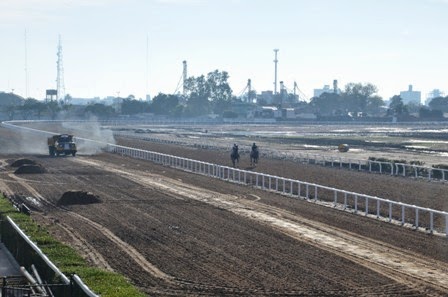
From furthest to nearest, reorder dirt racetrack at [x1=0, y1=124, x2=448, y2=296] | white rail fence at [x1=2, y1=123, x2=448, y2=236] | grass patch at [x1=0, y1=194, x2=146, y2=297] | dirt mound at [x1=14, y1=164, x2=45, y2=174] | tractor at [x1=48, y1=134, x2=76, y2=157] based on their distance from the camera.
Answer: tractor at [x1=48, y1=134, x2=76, y2=157] < dirt mound at [x1=14, y1=164, x2=45, y2=174] < white rail fence at [x1=2, y1=123, x2=448, y2=236] < dirt racetrack at [x1=0, y1=124, x2=448, y2=296] < grass patch at [x1=0, y1=194, x2=146, y2=297]

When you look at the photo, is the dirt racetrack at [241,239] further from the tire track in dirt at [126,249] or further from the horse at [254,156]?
the horse at [254,156]

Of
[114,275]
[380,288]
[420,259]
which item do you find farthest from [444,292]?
[114,275]

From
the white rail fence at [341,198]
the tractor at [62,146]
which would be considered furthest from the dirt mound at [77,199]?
the tractor at [62,146]

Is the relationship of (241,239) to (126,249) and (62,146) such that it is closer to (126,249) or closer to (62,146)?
(126,249)

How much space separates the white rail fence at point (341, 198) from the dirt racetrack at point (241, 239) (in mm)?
700

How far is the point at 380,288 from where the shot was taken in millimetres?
17875

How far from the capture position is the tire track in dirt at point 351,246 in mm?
19094

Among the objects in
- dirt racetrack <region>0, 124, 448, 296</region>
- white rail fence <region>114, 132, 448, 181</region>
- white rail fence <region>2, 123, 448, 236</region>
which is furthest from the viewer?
white rail fence <region>114, 132, 448, 181</region>

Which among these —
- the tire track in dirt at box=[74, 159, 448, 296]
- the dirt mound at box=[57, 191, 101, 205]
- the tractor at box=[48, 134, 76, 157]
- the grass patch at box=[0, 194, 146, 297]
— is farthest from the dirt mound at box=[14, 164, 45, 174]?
the grass patch at box=[0, 194, 146, 297]

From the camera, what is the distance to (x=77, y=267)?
19.3 m

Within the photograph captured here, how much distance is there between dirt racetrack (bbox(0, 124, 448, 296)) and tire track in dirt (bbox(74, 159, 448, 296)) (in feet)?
0.07

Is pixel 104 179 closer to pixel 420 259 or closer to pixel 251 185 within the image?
pixel 251 185

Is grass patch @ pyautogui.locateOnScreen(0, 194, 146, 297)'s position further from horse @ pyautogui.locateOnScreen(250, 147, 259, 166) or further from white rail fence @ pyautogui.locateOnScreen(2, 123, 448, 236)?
horse @ pyautogui.locateOnScreen(250, 147, 259, 166)

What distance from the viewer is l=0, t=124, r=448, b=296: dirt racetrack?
18.5 m
